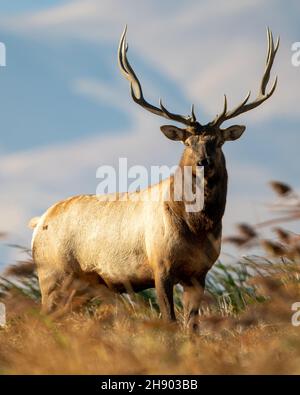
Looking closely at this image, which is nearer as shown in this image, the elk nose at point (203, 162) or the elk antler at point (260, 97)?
the elk nose at point (203, 162)

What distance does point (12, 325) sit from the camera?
9461 mm

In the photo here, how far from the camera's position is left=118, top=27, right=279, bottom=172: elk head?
8930 mm

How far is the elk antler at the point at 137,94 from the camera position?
945 cm

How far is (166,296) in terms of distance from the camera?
902 cm

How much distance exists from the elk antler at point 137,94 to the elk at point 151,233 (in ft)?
0.04

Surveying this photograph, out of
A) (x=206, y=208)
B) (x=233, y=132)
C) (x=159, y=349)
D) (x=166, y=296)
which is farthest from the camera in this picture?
(x=233, y=132)

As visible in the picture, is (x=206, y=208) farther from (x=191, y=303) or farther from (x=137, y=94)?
(x=137, y=94)

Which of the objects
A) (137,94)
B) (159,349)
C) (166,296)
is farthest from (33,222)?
(159,349)

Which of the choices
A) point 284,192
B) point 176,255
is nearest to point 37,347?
point 284,192

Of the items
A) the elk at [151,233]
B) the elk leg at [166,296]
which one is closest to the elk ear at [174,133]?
the elk at [151,233]

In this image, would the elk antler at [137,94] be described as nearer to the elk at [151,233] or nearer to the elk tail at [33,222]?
the elk at [151,233]

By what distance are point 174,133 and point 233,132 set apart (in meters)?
0.68

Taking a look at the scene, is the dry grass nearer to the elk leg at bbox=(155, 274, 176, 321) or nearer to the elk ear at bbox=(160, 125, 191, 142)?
the elk leg at bbox=(155, 274, 176, 321)

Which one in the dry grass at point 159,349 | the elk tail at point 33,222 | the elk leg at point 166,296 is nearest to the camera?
the dry grass at point 159,349
